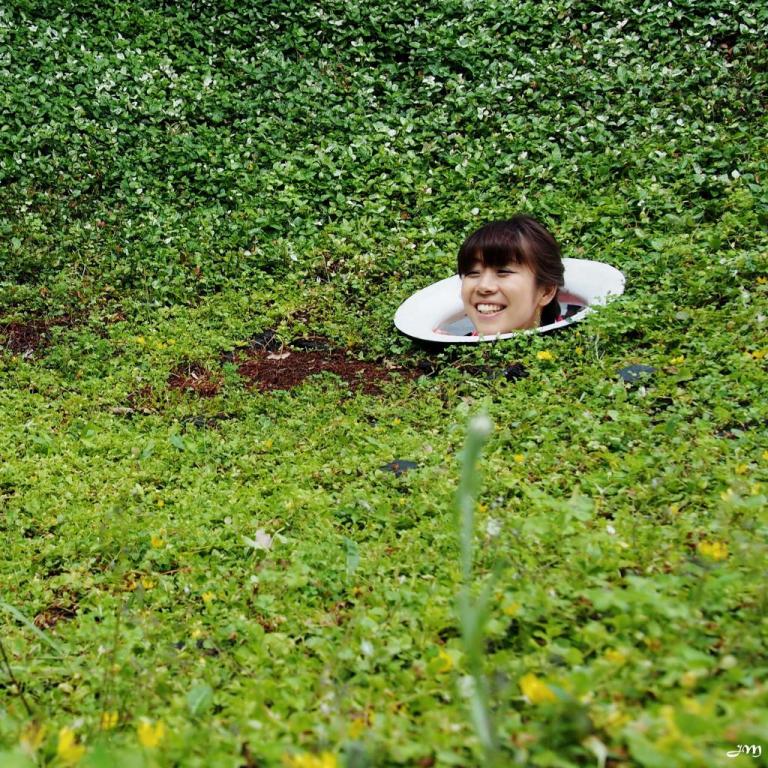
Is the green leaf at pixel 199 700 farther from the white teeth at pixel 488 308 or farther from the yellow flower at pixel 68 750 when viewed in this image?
the white teeth at pixel 488 308

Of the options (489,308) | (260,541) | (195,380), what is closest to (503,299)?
(489,308)

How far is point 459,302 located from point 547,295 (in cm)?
88

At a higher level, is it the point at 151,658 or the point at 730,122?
the point at 730,122

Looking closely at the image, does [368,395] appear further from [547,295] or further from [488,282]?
[547,295]

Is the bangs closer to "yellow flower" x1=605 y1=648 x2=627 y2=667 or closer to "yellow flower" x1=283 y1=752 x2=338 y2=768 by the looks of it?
Result: "yellow flower" x1=605 y1=648 x2=627 y2=667

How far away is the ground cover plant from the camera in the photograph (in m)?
2.02

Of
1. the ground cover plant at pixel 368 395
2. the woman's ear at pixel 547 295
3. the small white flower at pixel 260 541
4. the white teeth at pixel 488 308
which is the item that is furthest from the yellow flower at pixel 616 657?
the woman's ear at pixel 547 295

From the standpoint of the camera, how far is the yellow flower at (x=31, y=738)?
1.73 meters

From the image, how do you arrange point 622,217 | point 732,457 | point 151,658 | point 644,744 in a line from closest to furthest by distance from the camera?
1. point 644,744
2. point 151,658
3. point 732,457
4. point 622,217

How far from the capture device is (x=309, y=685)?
2266 mm

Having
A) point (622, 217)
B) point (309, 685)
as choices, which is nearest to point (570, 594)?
point (309, 685)

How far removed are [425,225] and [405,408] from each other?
3.36m

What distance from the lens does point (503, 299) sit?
244 inches

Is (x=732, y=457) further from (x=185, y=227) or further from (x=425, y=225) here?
(x=185, y=227)
